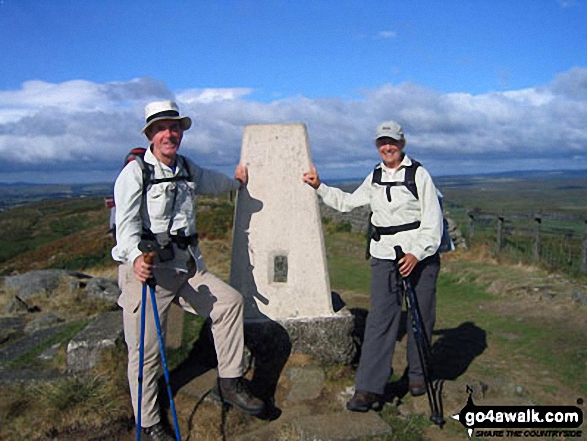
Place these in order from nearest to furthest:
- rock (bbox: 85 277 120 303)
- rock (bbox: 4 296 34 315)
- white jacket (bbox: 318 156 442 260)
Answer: white jacket (bbox: 318 156 442 260)
rock (bbox: 4 296 34 315)
rock (bbox: 85 277 120 303)

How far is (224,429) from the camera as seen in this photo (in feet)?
15.7

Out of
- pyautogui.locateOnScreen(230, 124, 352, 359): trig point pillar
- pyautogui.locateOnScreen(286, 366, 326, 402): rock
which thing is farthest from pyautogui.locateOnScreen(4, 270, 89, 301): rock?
pyautogui.locateOnScreen(286, 366, 326, 402): rock

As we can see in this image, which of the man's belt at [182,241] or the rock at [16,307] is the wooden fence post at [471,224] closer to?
the rock at [16,307]

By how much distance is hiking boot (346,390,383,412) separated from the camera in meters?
4.89

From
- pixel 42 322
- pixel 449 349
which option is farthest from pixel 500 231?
pixel 42 322

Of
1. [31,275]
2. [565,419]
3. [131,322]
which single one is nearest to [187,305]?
[131,322]

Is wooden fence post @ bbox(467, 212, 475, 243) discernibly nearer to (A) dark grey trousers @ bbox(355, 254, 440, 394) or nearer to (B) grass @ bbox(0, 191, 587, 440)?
(B) grass @ bbox(0, 191, 587, 440)

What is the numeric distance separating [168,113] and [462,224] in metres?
18.1

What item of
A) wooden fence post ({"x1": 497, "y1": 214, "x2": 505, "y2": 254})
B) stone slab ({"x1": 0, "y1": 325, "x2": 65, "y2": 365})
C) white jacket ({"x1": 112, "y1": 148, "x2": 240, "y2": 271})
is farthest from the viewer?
wooden fence post ({"x1": 497, "y1": 214, "x2": 505, "y2": 254})

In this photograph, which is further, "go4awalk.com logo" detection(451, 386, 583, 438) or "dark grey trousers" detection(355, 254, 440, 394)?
"dark grey trousers" detection(355, 254, 440, 394)

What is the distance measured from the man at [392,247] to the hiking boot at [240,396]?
86 centimetres

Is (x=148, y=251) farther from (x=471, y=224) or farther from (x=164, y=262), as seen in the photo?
(x=471, y=224)

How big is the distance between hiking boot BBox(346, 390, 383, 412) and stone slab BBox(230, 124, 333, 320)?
3.58 ft

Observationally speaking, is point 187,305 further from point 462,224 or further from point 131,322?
point 462,224
